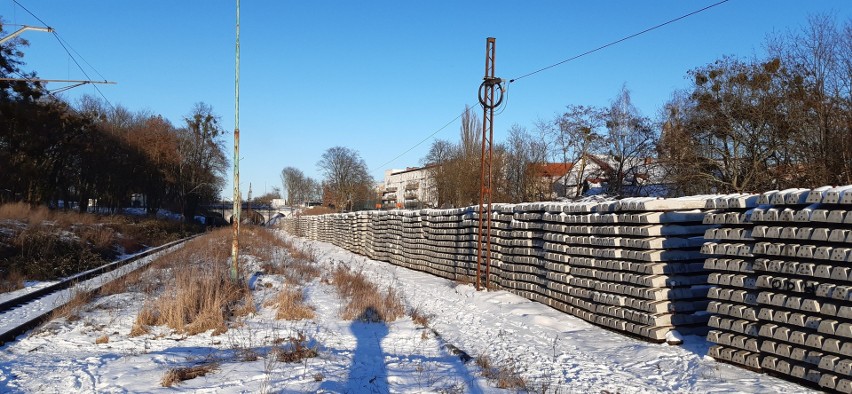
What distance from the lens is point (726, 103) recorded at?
86.2 feet

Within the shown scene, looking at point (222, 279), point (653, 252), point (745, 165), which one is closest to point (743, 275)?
point (653, 252)

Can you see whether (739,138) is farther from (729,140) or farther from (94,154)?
(94,154)

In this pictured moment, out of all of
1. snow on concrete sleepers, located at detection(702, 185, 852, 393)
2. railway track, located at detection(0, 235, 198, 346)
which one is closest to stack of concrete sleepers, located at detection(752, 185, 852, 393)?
Result: snow on concrete sleepers, located at detection(702, 185, 852, 393)

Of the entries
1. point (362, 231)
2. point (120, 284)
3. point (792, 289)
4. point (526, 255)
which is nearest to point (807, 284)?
point (792, 289)

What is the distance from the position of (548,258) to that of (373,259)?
16.9 meters

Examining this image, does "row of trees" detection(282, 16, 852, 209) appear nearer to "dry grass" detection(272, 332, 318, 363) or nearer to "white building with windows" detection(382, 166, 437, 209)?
"dry grass" detection(272, 332, 318, 363)

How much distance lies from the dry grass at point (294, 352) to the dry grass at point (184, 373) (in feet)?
2.63

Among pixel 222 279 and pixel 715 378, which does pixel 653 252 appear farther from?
pixel 222 279

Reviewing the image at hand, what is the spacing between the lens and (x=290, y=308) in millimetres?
11312

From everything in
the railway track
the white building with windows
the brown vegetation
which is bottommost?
the railway track

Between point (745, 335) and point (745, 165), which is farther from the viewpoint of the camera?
point (745, 165)

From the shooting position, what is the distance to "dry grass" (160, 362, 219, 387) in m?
6.40

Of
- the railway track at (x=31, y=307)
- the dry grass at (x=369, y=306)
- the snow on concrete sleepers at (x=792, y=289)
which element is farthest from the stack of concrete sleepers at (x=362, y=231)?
the snow on concrete sleepers at (x=792, y=289)

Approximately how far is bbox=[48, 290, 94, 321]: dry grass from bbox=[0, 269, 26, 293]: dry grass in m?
4.25
